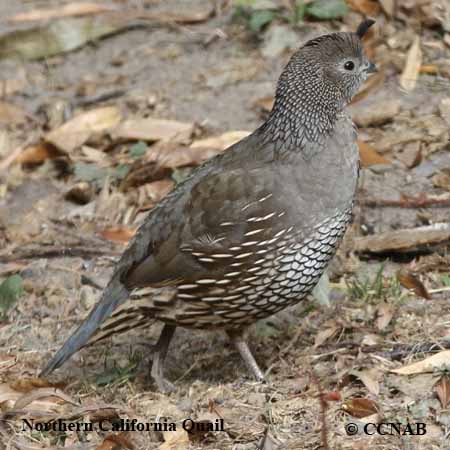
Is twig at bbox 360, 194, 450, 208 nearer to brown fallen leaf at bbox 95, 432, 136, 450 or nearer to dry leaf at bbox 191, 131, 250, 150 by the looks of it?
dry leaf at bbox 191, 131, 250, 150

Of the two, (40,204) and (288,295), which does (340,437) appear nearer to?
(288,295)

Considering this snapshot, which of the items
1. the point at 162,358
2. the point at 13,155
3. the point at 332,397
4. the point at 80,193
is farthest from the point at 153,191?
the point at 332,397

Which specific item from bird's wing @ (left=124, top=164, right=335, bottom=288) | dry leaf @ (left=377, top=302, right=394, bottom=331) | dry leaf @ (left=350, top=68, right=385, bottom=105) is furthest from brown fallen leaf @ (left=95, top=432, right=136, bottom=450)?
dry leaf @ (left=350, top=68, right=385, bottom=105)

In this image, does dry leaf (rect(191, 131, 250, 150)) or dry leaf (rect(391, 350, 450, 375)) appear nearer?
dry leaf (rect(391, 350, 450, 375))

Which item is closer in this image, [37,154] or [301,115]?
[301,115]

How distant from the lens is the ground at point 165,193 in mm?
5270

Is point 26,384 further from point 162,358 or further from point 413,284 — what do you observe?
point 413,284

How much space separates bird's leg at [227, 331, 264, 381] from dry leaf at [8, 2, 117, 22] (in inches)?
172

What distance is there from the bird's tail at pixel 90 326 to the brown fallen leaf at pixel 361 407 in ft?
4.87

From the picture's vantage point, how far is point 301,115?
577 centimetres

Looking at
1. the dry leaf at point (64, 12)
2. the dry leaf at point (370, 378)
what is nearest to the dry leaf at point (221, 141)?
the dry leaf at point (64, 12)

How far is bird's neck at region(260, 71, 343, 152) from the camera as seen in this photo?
5730 mm

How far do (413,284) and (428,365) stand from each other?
2.78 feet

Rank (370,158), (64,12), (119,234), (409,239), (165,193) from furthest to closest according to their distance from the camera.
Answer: (64,12) → (165,193) → (119,234) → (370,158) → (409,239)
